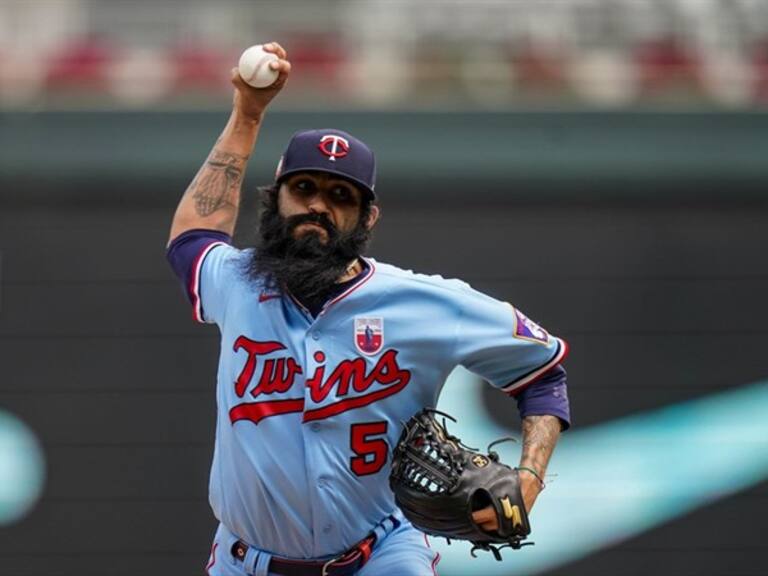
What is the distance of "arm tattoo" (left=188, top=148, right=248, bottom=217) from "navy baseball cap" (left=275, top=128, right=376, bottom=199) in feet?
0.91

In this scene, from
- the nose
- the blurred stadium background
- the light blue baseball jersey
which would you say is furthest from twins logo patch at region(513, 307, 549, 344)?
the blurred stadium background

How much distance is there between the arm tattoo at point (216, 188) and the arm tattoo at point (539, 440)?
1.10 metres

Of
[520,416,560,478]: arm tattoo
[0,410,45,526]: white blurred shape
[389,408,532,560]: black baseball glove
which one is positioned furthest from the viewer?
[0,410,45,526]: white blurred shape

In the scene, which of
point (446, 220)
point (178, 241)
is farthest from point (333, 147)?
point (446, 220)

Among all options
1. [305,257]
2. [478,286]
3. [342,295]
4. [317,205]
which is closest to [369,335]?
[342,295]

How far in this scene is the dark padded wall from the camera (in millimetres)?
7320

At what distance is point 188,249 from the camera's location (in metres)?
3.96

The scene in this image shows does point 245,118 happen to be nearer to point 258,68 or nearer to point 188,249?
point 258,68

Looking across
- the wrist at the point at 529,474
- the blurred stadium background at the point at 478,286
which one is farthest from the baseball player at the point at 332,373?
the blurred stadium background at the point at 478,286

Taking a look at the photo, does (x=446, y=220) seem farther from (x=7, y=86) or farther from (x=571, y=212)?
(x=7, y=86)

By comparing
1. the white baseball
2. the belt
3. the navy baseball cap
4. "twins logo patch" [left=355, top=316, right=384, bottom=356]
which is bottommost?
the belt

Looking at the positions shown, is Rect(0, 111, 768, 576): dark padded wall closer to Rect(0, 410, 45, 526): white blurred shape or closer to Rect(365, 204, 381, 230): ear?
Rect(0, 410, 45, 526): white blurred shape

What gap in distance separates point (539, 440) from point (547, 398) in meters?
0.13

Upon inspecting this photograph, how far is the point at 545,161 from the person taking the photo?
296 inches
